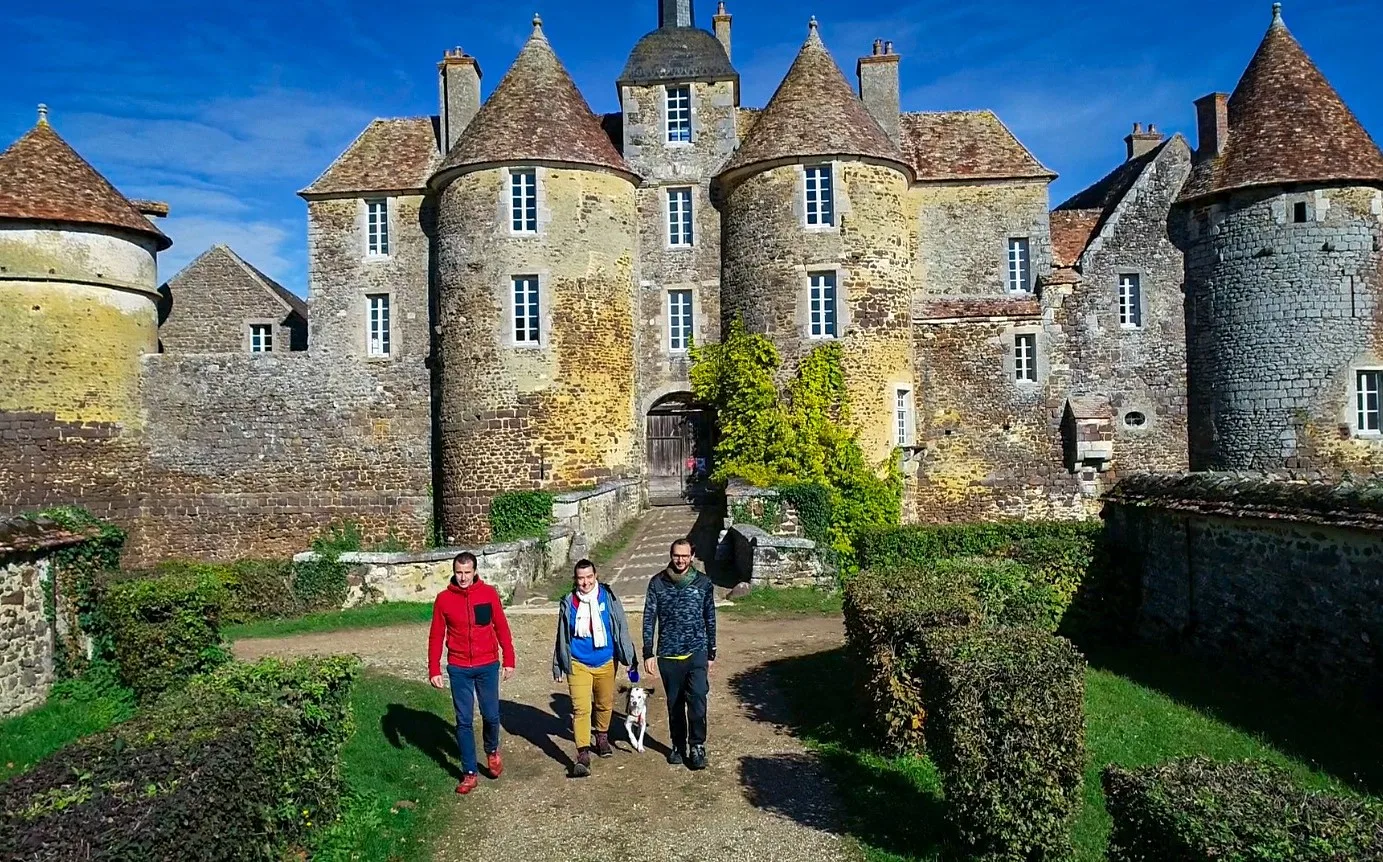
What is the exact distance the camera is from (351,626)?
14.4m

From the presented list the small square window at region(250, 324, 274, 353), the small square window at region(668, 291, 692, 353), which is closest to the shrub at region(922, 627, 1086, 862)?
the small square window at region(668, 291, 692, 353)

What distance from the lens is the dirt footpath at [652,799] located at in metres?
6.55

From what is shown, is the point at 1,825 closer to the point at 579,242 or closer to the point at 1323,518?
the point at 1323,518

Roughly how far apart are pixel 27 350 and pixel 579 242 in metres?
12.8

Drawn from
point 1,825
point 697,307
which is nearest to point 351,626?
point 1,825

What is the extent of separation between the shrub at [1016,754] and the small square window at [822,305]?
16.1 metres

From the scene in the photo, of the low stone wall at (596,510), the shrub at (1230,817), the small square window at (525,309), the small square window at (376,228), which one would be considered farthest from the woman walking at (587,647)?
the small square window at (376,228)

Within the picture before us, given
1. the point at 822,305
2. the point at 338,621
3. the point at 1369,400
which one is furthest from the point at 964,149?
the point at 338,621

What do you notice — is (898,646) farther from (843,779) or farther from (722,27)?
(722,27)

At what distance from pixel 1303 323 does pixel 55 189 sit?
91.7ft

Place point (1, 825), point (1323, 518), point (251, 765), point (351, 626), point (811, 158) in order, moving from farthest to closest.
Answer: point (811, 158), point (351, 626), point (1323, 518), point (251, 765), point (1, 825)

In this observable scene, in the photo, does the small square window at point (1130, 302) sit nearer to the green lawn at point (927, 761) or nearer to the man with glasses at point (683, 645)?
the green lawn at point (927, 761)

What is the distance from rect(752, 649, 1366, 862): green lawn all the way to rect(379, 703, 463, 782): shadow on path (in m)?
3.12

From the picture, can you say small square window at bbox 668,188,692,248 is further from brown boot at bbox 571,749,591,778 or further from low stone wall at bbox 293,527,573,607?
brown boot at bbox 571,749,591,778
